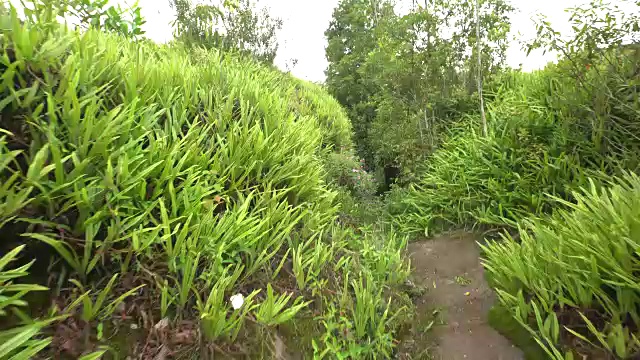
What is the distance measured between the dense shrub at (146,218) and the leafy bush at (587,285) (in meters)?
0.96

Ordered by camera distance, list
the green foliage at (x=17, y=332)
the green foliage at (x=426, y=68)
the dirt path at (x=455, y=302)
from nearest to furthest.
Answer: the green foliage at (x=17, y=332) < the dirt path at (x=455, y=302) < the green foliage at (x=426, y=68)

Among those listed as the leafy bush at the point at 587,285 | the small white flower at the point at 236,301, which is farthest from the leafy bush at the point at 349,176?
the small white flower at the point at 236,301

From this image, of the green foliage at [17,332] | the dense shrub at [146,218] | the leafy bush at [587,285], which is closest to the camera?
the green foliage at [17,332]

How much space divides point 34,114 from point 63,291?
937 millimetres

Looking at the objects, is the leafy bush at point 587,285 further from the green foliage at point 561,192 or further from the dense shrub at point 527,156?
the dense shrub at point 527,156

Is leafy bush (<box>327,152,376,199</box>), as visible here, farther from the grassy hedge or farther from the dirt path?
the dirt path

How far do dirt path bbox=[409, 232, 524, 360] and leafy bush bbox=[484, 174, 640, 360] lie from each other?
35 cm

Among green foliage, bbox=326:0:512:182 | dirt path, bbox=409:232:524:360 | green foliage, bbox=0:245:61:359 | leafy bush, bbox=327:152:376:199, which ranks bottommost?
dirt path, bbox=409:232:524:360

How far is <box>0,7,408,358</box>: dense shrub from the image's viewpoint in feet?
5.24

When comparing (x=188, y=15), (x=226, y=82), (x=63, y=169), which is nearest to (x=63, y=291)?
(x=63, y=169)

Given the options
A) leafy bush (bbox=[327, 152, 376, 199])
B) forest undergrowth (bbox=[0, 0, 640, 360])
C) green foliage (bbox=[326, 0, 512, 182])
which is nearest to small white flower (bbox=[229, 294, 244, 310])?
forest undergrowth (bbox=[0, 0, 640, 360])

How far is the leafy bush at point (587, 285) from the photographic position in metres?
1.81

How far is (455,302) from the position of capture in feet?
10.1

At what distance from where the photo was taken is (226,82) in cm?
352
